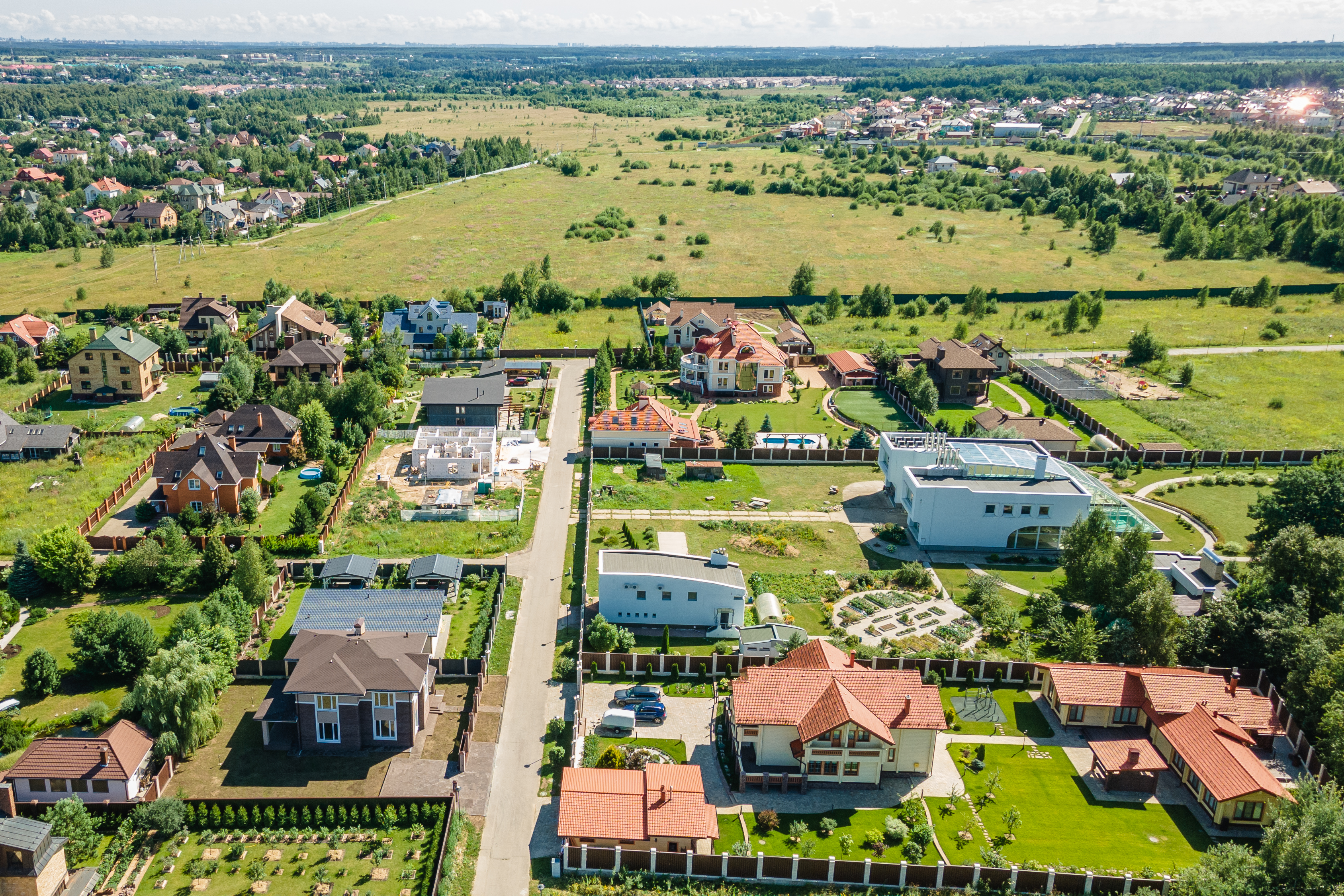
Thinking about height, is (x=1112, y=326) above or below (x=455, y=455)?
above

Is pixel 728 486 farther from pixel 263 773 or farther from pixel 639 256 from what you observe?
pixel 639 256

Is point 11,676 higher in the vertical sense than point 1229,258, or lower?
lower

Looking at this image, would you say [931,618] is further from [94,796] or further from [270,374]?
[270,374]

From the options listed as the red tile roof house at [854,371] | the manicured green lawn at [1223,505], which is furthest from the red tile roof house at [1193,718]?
the red tile roof house at [854,371]

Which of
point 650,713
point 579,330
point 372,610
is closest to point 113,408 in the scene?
point 579,330

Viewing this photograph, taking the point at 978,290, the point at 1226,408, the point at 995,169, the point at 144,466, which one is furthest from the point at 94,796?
the point at 995,169

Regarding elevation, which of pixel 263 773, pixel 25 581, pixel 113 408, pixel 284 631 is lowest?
pixel 263 773
